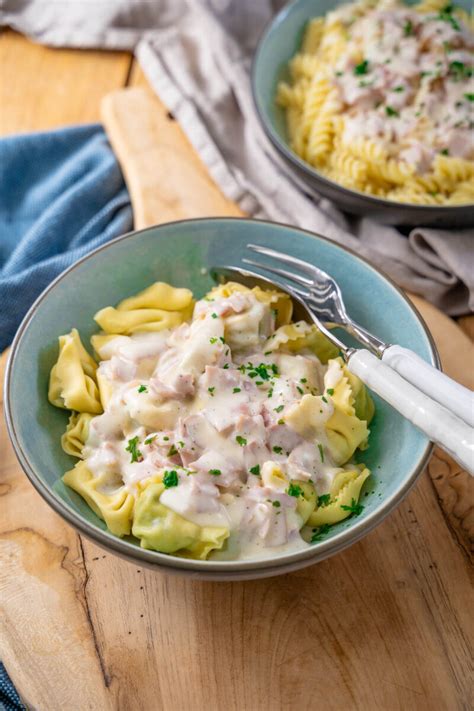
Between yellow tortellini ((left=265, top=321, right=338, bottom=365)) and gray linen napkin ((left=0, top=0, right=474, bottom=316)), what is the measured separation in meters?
0.62

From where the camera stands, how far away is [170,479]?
7.25 feet

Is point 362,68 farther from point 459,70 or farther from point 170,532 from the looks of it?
point 170,532

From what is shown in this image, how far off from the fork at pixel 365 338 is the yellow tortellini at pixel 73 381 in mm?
703


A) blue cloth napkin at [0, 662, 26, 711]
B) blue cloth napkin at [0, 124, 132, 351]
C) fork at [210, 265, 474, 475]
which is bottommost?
blue cloth napkin at [0, 662, 26, 711]

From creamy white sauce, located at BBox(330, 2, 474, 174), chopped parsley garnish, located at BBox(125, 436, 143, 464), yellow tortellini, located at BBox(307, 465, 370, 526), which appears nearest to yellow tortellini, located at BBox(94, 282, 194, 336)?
chopped parsley garnish, located at BBox(125, 436, 143, 464)

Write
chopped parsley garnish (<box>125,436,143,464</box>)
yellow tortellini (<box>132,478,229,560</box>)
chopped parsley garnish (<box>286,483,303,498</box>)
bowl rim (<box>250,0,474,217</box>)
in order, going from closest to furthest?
1. yellow tortellini (<box>132,478,229,560</box>)
2. chopped parsley garnish (<box>286,483,303,498</box>)
3. chopped parsley garnish (<box>125,436,143,464</box>)
4. bowl rim (<box>250,0,474,217</box>)

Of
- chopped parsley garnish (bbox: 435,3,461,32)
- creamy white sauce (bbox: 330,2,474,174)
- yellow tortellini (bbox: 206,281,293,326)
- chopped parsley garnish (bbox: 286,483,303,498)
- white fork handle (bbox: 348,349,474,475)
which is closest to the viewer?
white fork handle (bbox: 348,349,474,475)

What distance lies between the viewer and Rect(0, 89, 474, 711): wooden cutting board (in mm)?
2182

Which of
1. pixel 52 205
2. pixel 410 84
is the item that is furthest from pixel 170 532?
pixel 410 84

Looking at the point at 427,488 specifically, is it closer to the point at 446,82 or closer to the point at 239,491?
the point at 239,491

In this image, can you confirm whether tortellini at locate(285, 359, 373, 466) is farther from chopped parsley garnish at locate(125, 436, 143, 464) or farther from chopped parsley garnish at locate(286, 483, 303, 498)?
chopped parsley garnish at locate(125, 436, 143, 464)

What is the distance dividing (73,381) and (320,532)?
91cm

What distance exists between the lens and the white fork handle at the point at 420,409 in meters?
1.96

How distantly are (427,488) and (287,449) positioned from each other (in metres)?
0.59
